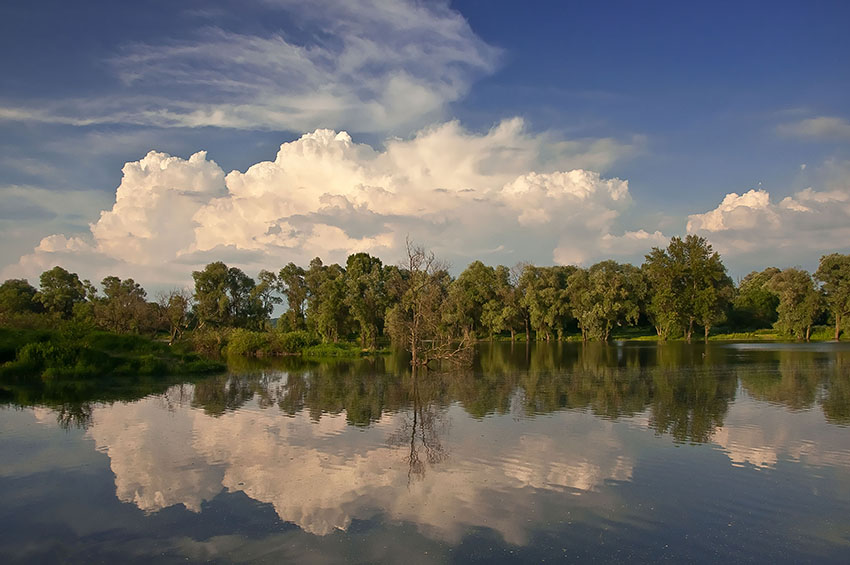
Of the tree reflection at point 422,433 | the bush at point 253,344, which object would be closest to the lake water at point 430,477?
the tree reflection at point 422,433

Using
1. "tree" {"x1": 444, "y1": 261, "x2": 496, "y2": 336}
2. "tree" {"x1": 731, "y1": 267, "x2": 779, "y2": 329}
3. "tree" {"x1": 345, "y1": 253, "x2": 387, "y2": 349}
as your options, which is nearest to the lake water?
"tree" {"x1": 345, "y1": 253, "x2": 387, "y2": 349}

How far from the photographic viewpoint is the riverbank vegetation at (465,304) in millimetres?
78125

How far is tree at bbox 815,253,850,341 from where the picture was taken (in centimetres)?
8350

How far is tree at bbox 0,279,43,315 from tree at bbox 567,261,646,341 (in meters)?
84.6

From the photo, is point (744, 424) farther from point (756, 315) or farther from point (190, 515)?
point (756, 315)

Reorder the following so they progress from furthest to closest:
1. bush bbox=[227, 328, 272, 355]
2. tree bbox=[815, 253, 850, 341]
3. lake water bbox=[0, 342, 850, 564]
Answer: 1. tree bbox=[815, 253, 850, 341]
2. bush bbox=[227, 328, 272, 355]
3. lake water bbox=[0, 342, 850, 564]

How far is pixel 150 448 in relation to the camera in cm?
1870

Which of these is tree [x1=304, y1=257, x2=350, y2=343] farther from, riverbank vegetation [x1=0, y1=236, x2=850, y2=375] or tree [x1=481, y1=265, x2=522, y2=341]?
tree [x1=481, y1=265, x2=522, y2=341]

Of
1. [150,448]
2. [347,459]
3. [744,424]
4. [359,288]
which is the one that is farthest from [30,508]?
[359,288]

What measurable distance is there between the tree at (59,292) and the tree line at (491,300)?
164 mm

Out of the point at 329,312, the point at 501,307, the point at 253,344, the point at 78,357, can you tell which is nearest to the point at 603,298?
the point at 501,307

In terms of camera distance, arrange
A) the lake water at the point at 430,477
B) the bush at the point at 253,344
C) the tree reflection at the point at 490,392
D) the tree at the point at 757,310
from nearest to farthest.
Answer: the lake water at the point at 430,477
the tree reflection at the point at 490,392
the bush at the point at 253,344
the tree at the point at 757,310

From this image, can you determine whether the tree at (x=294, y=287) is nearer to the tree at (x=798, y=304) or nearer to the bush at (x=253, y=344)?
the bush at (x=253, y=344)

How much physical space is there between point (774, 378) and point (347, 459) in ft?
99.1
